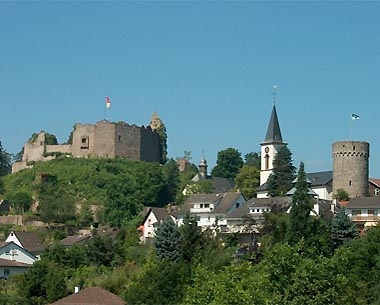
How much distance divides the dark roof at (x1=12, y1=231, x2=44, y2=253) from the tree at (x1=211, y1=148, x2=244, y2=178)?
77.5 ft

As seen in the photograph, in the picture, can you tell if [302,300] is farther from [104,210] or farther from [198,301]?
[104,210]

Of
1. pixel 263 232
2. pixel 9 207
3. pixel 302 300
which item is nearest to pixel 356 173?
pixel 263 232

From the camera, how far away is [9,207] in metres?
77.6

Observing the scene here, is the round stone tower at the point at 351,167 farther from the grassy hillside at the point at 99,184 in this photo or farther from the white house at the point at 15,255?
the white house at the point at 15,255

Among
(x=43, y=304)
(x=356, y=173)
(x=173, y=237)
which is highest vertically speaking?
(x=356, y=173)

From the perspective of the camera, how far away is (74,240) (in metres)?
66.5

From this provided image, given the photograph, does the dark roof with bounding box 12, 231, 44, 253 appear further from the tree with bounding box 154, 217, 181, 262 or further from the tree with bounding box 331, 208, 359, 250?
the tree with bounding box 331, 208, 359, 250

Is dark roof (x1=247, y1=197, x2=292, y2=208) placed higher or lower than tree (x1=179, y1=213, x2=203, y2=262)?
higher

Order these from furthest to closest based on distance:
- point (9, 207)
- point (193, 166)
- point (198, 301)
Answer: point (193, 166) → point (9, 207) → point (198, 301)

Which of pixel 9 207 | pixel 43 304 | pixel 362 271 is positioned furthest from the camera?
pixel 9 207

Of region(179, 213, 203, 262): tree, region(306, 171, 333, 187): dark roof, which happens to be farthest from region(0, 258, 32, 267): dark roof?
region(306, 171, 333, 187): dark roof

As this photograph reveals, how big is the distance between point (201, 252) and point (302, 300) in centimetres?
1905

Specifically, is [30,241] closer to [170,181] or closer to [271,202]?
[170,181]

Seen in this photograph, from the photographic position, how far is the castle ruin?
8325 cm
